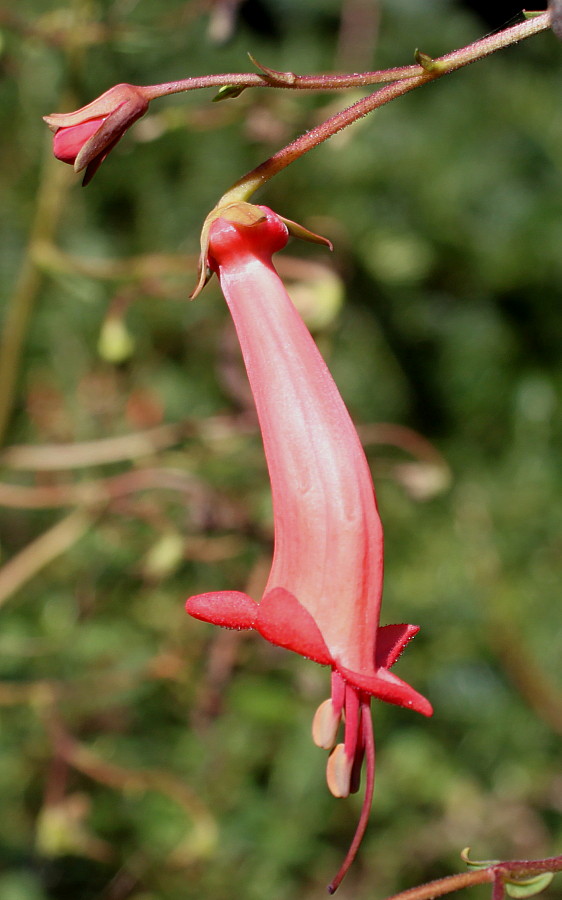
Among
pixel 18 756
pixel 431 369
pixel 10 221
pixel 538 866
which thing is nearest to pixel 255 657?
pixel 18 756

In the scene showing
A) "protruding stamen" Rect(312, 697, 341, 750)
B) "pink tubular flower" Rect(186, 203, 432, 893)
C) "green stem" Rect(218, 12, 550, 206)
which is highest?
"green stem" Rect(218, 12, 550, 206)

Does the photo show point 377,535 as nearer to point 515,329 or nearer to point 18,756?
point 18,756

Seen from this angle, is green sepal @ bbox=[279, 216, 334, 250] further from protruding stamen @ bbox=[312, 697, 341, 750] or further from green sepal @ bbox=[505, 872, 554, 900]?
green sepal @ bbox=[505, 872, 554, 900]

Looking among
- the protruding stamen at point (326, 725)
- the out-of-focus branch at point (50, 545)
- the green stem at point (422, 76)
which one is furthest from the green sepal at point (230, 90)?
the out-of-focus branch at point (50, 545)

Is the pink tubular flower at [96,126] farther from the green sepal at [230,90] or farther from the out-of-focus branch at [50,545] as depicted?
the out-of-focus branch at [50,545]

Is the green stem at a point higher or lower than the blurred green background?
higher

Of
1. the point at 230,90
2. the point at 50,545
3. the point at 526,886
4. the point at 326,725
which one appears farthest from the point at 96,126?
the point at 50,545

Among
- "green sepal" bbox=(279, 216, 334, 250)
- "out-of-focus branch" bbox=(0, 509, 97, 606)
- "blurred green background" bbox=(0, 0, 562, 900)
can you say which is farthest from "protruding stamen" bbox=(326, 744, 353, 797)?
"out-of-focus branch" bbox=(0, 509, 97, 606)
